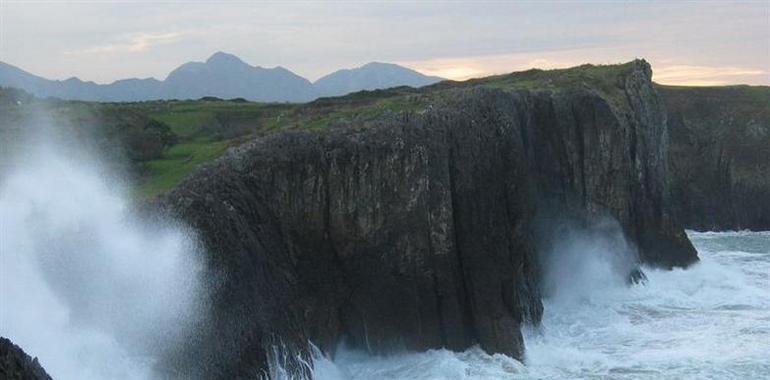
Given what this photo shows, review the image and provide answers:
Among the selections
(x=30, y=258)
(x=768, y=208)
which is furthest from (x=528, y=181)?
(x=768, y=208)

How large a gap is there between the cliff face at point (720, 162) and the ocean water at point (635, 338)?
18.3 m

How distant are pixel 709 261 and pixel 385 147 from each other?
25.4 m

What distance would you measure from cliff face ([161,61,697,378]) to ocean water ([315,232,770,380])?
3.45 feet

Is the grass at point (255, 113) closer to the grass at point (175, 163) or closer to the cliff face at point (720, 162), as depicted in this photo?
the grass at point (175, 163)

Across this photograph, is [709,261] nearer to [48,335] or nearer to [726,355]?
[726,355]

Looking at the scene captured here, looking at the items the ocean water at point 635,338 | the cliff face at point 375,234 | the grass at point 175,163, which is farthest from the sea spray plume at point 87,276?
the ocean water at point 635,338

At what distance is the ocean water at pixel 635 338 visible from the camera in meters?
26.9

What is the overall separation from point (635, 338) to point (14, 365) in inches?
990

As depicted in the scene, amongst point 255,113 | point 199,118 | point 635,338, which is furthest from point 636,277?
point 199,118

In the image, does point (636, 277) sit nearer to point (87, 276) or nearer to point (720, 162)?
point (87, 276)

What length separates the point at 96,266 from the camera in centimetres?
1984

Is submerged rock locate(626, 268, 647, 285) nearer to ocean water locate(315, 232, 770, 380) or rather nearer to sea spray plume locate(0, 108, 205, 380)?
ocean water locate(315, 232, 770, 380)

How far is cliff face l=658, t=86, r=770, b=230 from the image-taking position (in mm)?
63094

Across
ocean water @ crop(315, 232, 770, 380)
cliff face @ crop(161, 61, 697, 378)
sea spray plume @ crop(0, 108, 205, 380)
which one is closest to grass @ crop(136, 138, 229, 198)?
cliff face @ crop(161, 61, 697, 378)
